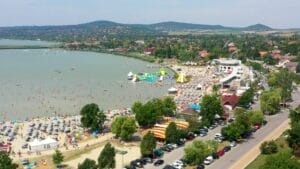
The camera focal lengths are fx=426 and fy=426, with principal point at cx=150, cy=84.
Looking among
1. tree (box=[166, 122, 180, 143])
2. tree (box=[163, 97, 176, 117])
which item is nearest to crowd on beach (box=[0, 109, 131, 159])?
tree (box=[163, 97, 176, 117])

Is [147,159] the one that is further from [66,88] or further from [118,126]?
[66,88]

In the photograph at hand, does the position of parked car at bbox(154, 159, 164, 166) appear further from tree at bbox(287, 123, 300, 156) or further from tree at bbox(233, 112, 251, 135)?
tree at bbox(287, 123, 300, 156)

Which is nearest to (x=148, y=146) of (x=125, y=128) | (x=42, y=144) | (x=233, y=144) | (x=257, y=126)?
(x=125, y=128)

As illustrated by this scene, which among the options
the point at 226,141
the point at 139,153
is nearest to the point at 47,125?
the point at 139,153

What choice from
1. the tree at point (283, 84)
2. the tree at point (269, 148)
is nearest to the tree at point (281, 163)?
the tree at point (269, 148)

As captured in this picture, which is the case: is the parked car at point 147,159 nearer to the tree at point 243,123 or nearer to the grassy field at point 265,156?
the grassy field at point 265,156
